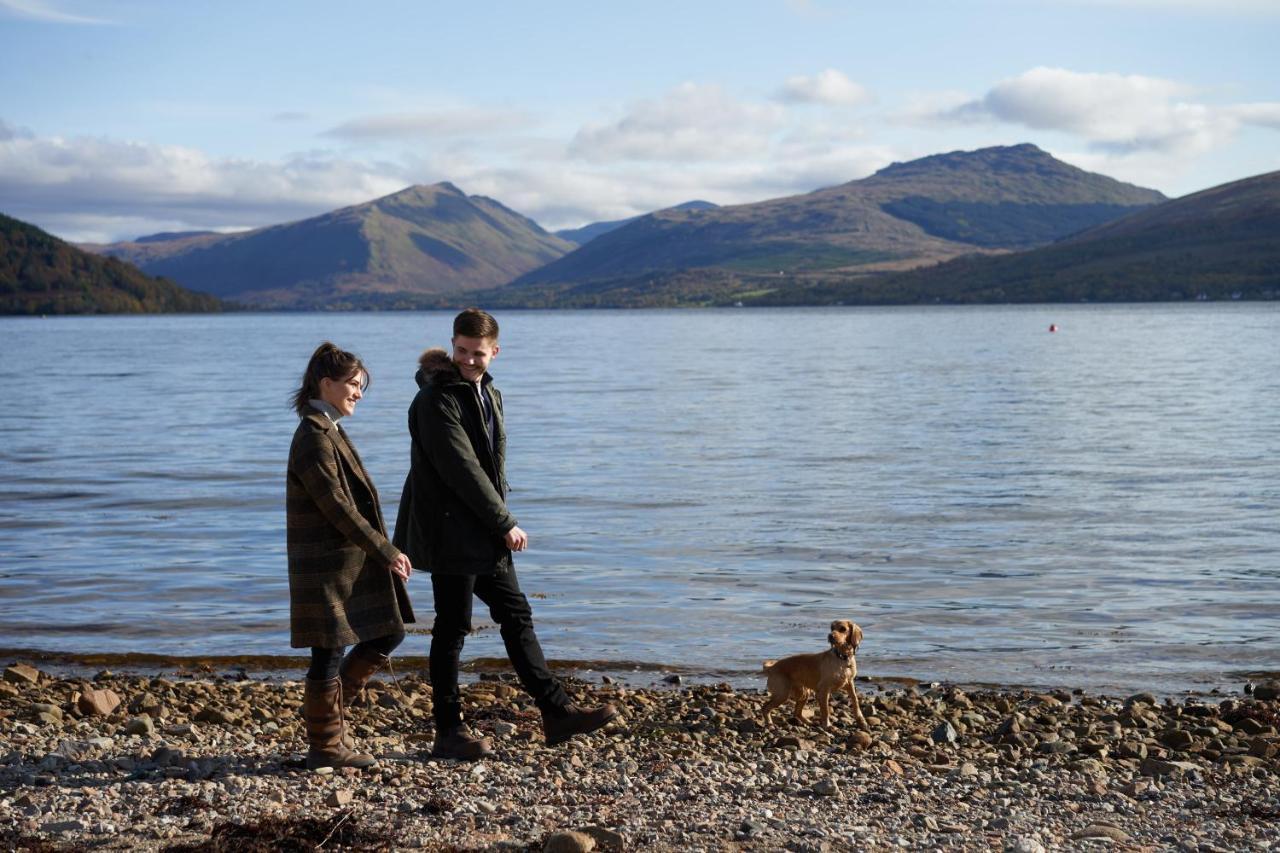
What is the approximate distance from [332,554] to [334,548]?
0.12ft

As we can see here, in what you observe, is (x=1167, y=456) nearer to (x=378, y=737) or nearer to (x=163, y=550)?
(x=163, y=550)

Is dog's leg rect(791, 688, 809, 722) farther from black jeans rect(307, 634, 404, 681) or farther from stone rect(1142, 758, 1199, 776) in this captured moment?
black jeans rect(307, 634, 404, 681)

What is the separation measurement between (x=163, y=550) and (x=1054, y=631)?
482 inches

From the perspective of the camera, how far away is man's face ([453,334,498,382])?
793 cm

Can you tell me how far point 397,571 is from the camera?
776 centimetres

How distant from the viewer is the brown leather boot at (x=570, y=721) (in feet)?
28.6

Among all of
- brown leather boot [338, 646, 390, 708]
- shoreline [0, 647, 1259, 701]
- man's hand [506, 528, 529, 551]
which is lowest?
shoreline [0, 647, 1259, 701]

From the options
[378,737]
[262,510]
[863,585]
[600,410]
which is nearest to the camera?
[378,737]

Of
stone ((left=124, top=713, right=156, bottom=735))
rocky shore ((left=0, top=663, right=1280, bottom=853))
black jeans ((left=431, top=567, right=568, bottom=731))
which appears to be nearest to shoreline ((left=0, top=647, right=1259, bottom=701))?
rocky shore ((left=0, top=663, right=1280, bottom=853))

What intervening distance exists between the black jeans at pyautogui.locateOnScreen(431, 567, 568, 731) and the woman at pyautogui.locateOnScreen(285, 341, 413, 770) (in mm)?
279

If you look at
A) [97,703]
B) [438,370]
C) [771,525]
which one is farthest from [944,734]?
[771,525]

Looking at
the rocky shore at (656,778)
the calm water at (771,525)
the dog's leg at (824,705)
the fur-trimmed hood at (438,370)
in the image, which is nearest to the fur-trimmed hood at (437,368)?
the fur-trimmed hood at (438,370)

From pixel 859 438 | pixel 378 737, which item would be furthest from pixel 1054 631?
pixel 859 438

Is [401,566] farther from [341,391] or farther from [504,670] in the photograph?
[504,670]
